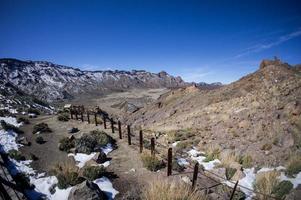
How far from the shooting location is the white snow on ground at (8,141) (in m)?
11.5

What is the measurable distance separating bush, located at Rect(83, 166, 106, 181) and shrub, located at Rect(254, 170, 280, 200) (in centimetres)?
580

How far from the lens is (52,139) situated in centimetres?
1430

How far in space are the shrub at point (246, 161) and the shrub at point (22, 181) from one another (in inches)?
356

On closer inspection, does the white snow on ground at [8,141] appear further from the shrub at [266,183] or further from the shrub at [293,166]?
the shrub at [293,166]

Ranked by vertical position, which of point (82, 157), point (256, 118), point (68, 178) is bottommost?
point (82, 157)

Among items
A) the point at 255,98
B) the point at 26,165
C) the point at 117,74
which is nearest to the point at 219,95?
the point at 255,98

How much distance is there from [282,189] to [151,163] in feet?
16.0

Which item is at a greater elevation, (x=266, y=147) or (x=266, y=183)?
(x=266, y=147)

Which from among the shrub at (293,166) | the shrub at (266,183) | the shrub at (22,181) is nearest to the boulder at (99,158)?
the shrub at (22,181)

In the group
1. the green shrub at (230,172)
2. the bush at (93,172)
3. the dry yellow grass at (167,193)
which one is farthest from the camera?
the green shrub at (230,172)

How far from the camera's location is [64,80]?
133625mm

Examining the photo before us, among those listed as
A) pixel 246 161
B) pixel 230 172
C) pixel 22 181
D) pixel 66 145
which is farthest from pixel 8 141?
pixel 246 161

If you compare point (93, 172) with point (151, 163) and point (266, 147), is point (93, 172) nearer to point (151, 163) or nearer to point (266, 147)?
point (151, 163)

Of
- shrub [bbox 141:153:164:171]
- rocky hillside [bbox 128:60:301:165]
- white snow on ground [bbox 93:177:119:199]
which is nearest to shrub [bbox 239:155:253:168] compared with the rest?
rocky hillside [bbox 128:60:301:165]
